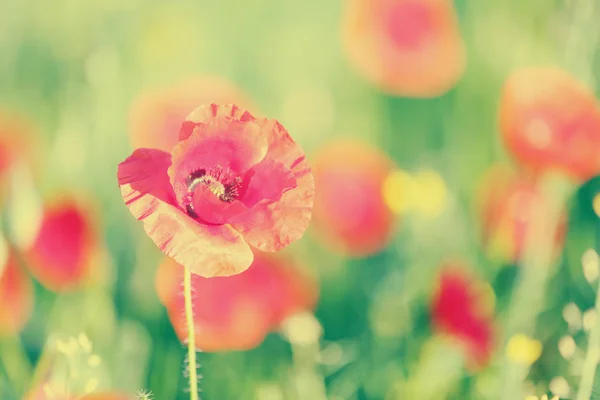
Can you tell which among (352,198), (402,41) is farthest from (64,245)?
(402,41)

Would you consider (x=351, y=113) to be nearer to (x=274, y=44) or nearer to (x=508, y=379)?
(x=274, y=44)

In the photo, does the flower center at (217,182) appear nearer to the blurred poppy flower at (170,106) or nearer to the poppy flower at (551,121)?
the blurred poppy flower at (170,106)

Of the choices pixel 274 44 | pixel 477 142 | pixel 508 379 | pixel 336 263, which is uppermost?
pixel 274 44

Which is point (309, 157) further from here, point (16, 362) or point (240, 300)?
point (16, 362)

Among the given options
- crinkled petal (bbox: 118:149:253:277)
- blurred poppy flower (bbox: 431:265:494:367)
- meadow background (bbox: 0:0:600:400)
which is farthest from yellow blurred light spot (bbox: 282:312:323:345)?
crinkled petal (bbox: 118:149:253:277)

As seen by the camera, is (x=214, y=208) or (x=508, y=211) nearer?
(x=214, y=208)

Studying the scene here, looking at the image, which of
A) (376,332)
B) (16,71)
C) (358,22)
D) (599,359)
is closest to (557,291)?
(599,359)
